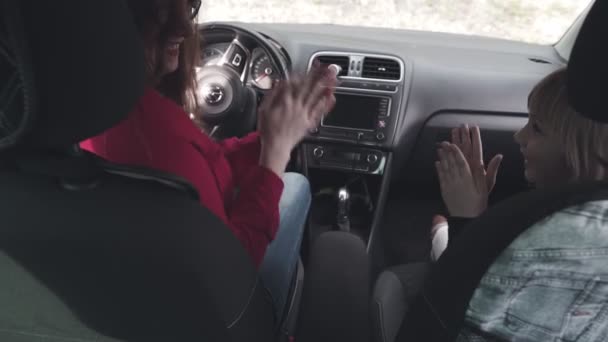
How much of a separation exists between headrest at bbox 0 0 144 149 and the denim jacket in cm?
63

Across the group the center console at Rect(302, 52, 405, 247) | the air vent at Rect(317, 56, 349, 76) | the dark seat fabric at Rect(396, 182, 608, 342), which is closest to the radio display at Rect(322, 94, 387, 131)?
the center console at Rect(302, 52, 405, 247)

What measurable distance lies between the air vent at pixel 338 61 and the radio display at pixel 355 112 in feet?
0.37

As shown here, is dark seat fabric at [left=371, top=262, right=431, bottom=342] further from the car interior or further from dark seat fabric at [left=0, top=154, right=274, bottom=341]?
dark seat fabric at [left=0, top=154, right=274, bottom=341]

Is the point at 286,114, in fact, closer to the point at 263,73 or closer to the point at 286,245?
the point at 286,245

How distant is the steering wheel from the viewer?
2.17 m

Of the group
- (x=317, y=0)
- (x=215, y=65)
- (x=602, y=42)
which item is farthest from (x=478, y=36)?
(x=602, y=42)

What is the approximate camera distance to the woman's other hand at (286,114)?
1.27 meters

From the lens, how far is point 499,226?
0.84 m

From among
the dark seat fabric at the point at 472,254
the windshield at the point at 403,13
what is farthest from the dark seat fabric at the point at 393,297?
the windshield at the point at 403,13

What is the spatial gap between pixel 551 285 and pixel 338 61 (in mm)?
1728

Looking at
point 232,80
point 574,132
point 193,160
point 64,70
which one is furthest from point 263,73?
point 64,70

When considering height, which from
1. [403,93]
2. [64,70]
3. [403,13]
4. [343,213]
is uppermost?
[64,70]

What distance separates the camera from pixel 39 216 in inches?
31.8

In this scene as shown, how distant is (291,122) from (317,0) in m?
2.13
